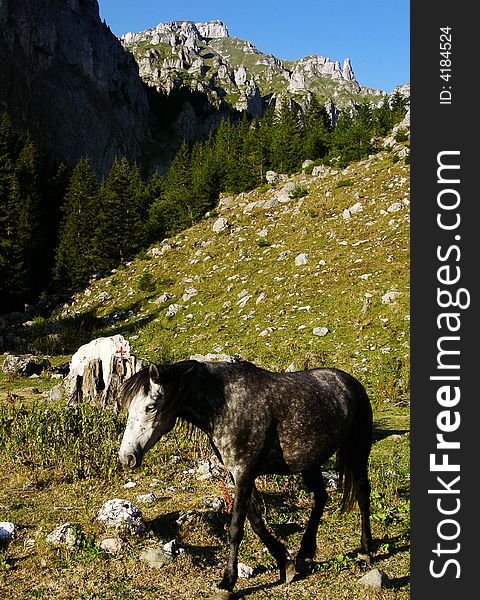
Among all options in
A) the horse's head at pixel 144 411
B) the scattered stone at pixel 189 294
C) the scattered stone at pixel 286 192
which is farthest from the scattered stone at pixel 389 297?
the scattered stone at pixel 286 192

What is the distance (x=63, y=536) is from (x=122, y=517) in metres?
0.81

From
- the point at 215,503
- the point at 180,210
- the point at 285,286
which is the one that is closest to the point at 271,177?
the point at 180,210

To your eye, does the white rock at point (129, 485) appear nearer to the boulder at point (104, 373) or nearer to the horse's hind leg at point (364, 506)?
the horse's hind leg at point (364, 506)

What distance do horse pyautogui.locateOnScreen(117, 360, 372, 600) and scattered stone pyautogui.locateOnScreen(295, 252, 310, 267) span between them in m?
23.8

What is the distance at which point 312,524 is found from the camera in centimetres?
592

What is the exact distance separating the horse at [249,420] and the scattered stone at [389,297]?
1625 centimetres

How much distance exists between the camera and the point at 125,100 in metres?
148

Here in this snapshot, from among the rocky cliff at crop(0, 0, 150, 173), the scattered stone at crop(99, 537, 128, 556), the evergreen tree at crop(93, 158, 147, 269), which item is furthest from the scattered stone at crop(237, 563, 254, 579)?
the rocky cliff at crop(0, 0, 150, 173)

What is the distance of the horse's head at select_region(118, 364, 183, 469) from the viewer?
175 inches

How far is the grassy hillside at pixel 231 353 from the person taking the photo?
5973 mm

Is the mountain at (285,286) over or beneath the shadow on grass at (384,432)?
over

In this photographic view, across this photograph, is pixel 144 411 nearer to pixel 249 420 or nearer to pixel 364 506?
pixel 249 420

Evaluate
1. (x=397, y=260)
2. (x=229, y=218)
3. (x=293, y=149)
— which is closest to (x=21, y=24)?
(x=293, y=149)

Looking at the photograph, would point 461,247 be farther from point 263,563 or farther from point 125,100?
point 125,100
